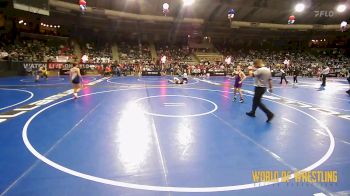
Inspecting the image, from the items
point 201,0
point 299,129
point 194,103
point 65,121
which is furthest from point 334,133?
point 201,0

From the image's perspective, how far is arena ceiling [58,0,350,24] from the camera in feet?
110

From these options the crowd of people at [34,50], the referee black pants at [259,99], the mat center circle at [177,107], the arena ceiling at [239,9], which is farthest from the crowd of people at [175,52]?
the referee black pants at [259,99]

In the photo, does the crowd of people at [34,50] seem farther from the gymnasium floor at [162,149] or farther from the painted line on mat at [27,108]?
the gymnasium floor at [162,149]

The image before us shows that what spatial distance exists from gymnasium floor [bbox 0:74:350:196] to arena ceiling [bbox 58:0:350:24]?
26.8 meters

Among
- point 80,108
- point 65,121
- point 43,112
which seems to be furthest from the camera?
point 80,108

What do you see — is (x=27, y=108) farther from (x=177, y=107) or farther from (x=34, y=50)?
(x=34, y=50)

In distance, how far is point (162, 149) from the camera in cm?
573

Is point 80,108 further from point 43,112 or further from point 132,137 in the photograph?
point 132,137

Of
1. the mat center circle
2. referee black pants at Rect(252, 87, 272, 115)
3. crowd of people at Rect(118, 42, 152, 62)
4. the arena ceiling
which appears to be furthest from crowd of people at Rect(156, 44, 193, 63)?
referee black pants at Rect(252, 87, 272, 115)

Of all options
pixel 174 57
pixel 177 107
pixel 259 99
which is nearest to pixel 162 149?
pixel 259 99

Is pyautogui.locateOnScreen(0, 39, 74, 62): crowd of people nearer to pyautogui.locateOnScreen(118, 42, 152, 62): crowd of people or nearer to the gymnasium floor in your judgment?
pyautogui.locateOnScreen(118, 42, 152, 62): crowd of people

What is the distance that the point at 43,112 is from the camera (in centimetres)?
927

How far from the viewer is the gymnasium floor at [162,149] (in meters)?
4.10

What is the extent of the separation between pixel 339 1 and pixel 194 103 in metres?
35.0
